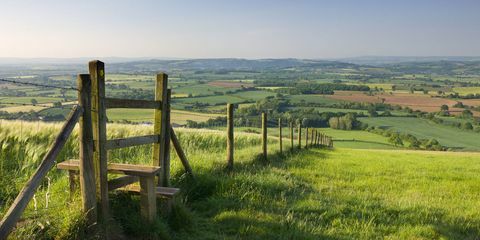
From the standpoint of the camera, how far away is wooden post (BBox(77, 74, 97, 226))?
5.21 metres

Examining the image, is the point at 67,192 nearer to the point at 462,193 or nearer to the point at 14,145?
the point at 14,145

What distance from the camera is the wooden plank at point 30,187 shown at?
13.7ft

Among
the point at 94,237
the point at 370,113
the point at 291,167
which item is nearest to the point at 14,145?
the point at 94,237

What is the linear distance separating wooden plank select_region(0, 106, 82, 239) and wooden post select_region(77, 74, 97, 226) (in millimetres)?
144

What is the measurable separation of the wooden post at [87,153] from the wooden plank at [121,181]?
59cm

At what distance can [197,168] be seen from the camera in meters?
10.1

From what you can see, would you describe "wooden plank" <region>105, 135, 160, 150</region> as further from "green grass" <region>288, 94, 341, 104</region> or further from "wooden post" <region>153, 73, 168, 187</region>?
"green grass" <region>288, 94, 341, 104</region>

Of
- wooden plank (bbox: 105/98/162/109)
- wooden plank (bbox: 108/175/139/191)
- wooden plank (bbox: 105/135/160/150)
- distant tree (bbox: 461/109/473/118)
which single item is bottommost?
distant tree (bbox: 461/109/473/118)

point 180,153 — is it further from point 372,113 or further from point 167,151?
point 372,113

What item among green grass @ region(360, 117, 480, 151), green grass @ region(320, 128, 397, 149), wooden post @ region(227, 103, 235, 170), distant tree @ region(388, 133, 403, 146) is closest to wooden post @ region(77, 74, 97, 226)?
wooden post @ region(227, 103, 235, 170)

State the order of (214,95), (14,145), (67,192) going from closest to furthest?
(67,192)
(14,145)
(214,95)

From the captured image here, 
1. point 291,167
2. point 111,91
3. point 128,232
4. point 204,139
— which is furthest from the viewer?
point 111,91

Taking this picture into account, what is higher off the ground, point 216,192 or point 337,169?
point 216,192

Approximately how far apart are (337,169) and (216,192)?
7.36 metres
